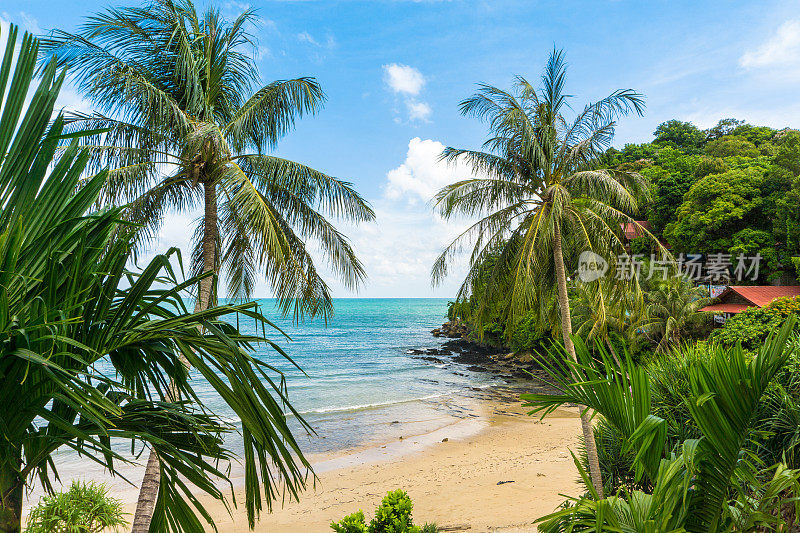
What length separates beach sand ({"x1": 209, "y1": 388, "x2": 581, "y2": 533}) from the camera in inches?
375

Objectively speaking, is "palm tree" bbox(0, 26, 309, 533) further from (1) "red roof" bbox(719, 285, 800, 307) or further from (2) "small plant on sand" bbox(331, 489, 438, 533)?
(1) "red roof" bbox(719, 285, 800, 307)

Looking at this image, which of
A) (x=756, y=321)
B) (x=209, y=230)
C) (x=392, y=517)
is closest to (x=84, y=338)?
(x=392, y=517)

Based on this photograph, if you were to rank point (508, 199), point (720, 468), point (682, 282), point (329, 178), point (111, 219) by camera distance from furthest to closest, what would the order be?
point (682, 282), point (508, 199), point (329, 178), point (720, 468), point (111, 219)

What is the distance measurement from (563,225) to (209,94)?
23.8ft

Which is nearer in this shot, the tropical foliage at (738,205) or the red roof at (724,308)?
the red roof at (724,308)

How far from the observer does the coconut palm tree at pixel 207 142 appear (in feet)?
21.0

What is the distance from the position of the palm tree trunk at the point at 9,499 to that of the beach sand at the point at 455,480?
715 centimetres

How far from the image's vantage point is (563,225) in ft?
31.6

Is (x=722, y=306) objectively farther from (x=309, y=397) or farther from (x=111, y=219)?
(x=111, y=219)

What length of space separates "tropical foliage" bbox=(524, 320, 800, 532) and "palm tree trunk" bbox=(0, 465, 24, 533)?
2.66 metres

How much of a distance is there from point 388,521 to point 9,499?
5.05m

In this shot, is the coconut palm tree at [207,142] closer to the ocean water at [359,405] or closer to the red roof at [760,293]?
the ocean water at [359,405]

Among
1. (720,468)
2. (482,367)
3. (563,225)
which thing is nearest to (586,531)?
(720,468)

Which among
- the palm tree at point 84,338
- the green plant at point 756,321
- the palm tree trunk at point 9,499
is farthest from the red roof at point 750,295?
the palm tree trunk at point 9,499
